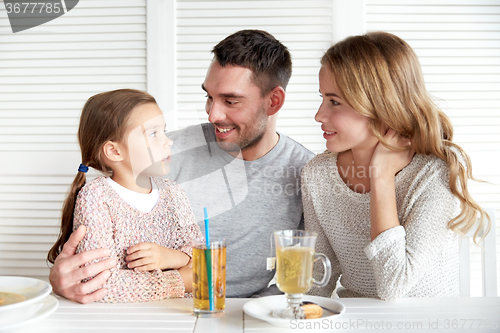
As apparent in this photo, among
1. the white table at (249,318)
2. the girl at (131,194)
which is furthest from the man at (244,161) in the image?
the white table at (249,318)

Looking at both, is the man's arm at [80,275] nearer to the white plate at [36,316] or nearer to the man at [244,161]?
the white plate at [36,316]

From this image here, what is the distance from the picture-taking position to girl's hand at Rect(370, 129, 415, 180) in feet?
4.08

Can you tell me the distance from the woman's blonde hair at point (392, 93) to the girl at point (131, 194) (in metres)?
0.63

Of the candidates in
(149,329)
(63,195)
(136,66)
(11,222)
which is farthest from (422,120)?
(11,222)

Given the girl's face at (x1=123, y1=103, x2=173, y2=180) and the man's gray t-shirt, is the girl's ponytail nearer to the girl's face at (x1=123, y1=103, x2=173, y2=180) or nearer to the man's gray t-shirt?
the girl's face at (x1=123, y1=103, x2=173, y2=180)

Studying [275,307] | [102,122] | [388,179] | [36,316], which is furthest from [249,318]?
[102,122]

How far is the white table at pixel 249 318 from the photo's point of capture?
0.85 meters

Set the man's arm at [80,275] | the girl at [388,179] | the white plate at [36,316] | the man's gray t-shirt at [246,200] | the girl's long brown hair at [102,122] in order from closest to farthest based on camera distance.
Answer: the white plate at [36,316]
the man's arm at [80,275]
the girl at [388,179]
the girl's long brown hair at [102,122]
the man's gray t-shirt at [246,200]

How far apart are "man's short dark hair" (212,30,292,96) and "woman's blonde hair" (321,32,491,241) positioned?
0.51 m

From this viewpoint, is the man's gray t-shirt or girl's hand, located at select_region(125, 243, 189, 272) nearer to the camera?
girl's hand, located at select_region(125, 243, 189, 272)

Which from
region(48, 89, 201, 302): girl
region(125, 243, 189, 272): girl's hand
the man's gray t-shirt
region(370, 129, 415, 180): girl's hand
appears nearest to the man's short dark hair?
the man's gray t-shirt

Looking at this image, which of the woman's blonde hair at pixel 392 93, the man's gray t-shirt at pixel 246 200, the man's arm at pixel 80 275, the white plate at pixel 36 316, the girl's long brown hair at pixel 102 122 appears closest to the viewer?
the white plate at pixel 36 316

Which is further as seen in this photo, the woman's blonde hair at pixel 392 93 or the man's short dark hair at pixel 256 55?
the man's short dark hair at pixel 256 55

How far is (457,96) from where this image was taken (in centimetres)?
229
